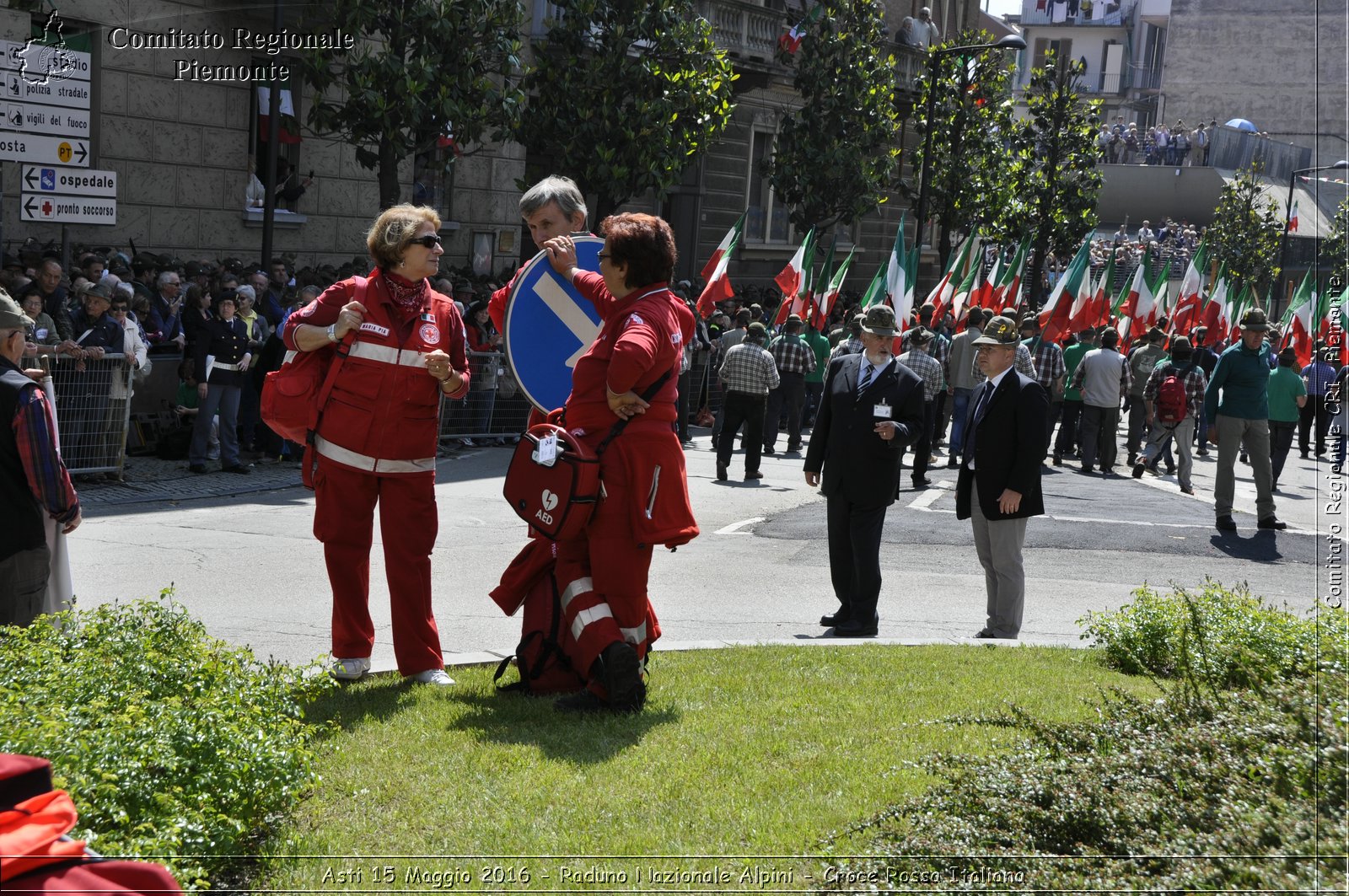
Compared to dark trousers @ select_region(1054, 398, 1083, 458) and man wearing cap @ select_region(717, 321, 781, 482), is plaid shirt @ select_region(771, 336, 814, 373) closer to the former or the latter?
man wearing cap @ select_region(717, 321, 781, 482)

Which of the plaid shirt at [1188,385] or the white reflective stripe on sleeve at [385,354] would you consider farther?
the plaid shirt at [1188,385]

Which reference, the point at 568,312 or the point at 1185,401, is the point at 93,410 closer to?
the point at 568,312

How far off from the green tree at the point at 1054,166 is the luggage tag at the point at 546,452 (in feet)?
102

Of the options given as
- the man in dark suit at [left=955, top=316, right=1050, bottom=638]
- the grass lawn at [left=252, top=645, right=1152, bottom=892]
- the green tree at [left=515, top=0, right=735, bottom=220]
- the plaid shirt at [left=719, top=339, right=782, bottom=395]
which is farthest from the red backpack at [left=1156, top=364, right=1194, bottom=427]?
the grass lawn at [left=252, top=645, right=1152, bottom=892]

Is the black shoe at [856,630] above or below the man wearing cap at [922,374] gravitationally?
below

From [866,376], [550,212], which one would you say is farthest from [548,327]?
[866,376]

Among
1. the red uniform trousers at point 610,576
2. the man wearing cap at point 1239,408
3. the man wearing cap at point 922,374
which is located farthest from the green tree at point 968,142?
the red uniform trousers at point 610,576

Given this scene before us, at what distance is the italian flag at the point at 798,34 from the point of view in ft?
101

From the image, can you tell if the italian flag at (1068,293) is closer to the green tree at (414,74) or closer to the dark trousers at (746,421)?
the dark trousers at (746,421)

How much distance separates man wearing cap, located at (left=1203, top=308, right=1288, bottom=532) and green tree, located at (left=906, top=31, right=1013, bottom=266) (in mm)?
20841

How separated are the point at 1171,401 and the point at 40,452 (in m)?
15.3

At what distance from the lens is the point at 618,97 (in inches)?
878

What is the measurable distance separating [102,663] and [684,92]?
19.5 meters

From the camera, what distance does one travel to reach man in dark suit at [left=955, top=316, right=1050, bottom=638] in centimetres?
802
